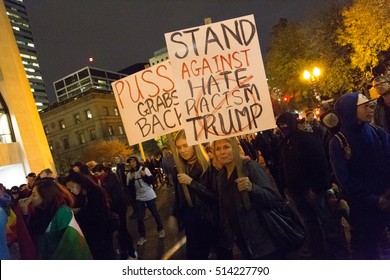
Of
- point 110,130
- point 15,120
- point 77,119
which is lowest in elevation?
point 110,130

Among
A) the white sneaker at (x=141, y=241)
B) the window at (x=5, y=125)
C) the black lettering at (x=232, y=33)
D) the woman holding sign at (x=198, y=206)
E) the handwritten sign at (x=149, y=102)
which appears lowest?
the white sneaker at (x=141, y=241)

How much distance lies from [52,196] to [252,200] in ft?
5.44

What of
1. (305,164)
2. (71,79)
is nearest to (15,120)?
(305,164)

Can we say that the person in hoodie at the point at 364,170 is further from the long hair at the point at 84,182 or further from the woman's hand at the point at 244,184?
the long hair at the point at 84,182

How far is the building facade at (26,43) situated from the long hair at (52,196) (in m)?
92.3

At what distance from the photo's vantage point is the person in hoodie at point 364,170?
288cm

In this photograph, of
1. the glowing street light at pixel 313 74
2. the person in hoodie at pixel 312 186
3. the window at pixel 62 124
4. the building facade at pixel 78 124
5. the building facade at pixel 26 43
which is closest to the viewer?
the person in hoodie at pixel 312 186

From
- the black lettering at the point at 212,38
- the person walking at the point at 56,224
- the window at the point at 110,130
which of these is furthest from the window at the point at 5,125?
the window at the point at 110,130

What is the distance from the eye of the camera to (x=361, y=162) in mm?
2902

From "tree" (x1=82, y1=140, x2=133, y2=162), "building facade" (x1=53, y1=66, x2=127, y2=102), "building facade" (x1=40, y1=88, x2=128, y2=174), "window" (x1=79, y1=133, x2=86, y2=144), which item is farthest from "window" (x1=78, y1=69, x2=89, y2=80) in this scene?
"tree" (x1=82, y1=140, x2=133, y2=162)

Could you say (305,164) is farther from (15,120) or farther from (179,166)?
(15,120)

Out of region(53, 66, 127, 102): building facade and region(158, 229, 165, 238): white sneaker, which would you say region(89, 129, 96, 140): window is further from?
region(158, 229, 165, 238): white sneaker

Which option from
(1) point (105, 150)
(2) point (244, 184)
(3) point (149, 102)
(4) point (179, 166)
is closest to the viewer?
(2) point (244, 184)
